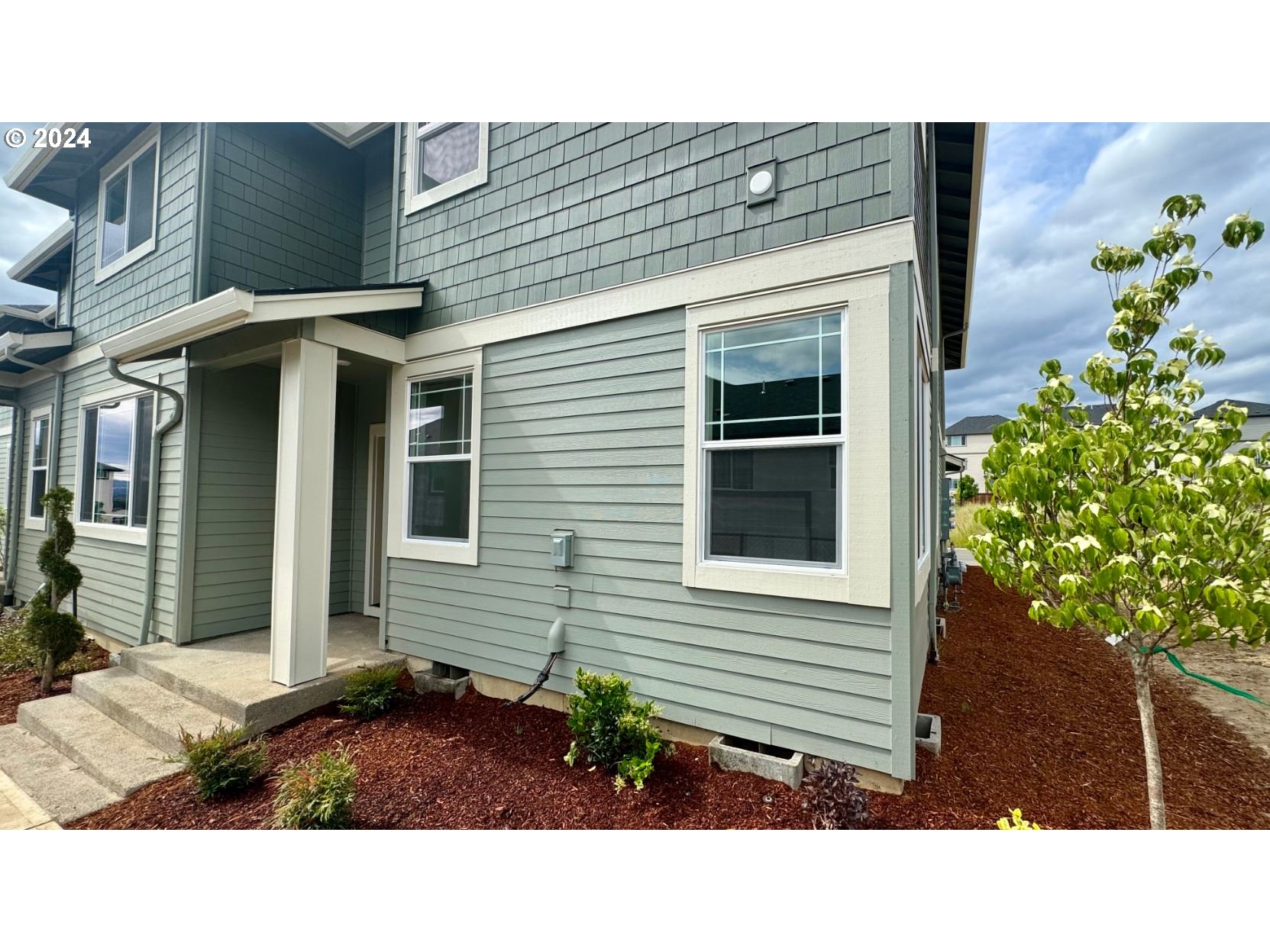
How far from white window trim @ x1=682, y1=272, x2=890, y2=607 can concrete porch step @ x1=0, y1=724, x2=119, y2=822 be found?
3.72 meters

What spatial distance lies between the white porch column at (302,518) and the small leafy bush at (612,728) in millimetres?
2135

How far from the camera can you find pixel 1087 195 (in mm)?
3037

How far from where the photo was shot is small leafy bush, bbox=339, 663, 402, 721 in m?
3.79

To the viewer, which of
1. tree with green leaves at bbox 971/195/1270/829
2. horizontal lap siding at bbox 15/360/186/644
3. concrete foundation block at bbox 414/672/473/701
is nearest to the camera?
tree with green leaves at bbox 971/195/1270/829

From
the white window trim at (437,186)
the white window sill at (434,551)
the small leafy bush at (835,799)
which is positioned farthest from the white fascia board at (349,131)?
the small leafy bush at (835,799)

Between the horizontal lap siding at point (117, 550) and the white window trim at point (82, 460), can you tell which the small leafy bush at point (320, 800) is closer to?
the horizontal lap siding at point (117, 550)

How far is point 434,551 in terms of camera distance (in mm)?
4504

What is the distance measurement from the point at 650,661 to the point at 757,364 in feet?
6.31

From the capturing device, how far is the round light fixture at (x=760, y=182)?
9.99ft

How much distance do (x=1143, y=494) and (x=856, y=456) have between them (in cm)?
111

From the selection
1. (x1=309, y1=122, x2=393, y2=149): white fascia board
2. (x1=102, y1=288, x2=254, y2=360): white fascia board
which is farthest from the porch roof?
(x1=309, y1=122, x2=393, y2=149): white fascia board
